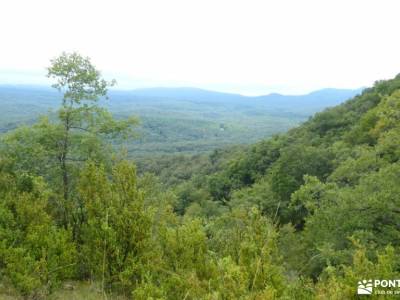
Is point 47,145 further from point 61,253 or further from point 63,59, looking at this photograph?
point 61,253

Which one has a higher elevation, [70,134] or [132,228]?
[70,134]

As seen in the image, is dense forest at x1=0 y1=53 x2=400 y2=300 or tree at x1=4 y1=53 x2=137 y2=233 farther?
tree at x1=4 y1=53 x2=137 y2=233

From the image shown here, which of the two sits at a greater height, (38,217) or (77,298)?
(38,217)

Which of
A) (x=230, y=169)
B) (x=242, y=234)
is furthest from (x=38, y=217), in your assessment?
(x=230, y=169)

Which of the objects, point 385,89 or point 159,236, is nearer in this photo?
point 159,236

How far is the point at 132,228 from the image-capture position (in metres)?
6.18

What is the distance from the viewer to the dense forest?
14.8 feet

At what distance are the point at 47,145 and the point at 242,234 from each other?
21.8 ft

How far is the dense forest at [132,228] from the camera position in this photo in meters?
4.52

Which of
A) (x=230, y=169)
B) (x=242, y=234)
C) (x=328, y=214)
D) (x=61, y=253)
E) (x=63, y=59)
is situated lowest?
(x=230, y=169)

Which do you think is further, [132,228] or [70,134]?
[70,134]

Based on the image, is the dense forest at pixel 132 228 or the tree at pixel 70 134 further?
the tree at pixel 70 134

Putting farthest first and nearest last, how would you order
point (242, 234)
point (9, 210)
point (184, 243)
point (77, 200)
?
1. point (77, 200)
2. point (9, 210)
3. point (184, 243)
4. point (242, 234)

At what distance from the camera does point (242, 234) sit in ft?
16.8
